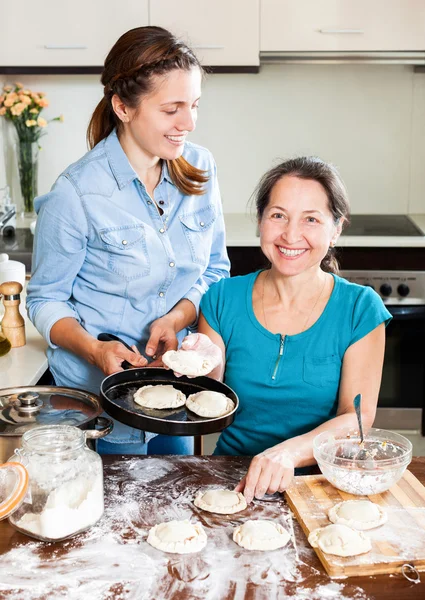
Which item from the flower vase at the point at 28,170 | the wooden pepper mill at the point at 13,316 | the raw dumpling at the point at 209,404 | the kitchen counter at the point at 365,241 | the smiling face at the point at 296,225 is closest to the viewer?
the raw dumpling at the point at 209,404

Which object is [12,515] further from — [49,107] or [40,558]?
[49,107]

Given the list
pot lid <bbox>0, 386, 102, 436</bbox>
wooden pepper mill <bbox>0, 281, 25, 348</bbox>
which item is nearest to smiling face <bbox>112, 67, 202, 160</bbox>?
wooden pepper mill <bbox>0, 281, 25, 348</bbox>

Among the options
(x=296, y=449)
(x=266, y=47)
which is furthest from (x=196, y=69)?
(x=266, y=47)

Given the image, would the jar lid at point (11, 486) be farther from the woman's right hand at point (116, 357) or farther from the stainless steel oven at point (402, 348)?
the stainless steel oven at point (402, 348)

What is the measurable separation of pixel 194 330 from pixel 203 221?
0.94ft

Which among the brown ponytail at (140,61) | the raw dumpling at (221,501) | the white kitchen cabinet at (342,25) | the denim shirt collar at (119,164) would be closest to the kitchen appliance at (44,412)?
the raw dumpling at (221,501)

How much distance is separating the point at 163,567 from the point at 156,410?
0.39 meters

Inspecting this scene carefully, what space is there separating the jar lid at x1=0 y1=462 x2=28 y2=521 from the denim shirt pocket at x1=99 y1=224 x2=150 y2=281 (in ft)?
2.39

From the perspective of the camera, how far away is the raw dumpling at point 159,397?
155 cm

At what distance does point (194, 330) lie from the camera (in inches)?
83.7

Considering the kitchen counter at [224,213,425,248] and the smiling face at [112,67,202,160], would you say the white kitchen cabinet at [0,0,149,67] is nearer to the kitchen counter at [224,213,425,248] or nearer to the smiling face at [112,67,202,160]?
the kitchen counter at [224,213,425,248]

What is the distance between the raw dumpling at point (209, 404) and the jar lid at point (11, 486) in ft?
1.21

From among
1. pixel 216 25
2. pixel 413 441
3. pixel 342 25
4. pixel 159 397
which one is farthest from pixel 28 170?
pixel 159 397

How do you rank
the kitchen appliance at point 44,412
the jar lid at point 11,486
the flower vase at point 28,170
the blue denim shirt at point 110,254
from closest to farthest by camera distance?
the jar lid at point 11,486, the kitchen appliance at point 44,412, the blue denim shirt at point 110,254, the flower vase at point 28,170
